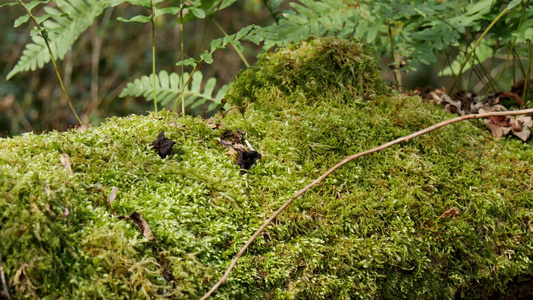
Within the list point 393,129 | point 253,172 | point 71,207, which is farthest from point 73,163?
point 393,129

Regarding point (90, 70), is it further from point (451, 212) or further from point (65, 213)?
point (451, 212)

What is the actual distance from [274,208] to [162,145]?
23.7 inches

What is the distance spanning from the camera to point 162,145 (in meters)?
1.90

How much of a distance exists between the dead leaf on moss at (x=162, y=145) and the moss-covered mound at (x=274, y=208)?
4cm

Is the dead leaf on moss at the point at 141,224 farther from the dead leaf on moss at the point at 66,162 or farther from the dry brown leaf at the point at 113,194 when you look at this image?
the dead leaf on moss at the point at 66,162

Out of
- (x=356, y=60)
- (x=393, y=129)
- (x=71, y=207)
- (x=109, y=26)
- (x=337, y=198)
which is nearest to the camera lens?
(x=71, y=207)

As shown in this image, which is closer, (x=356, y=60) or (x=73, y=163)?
(x=73, y=163)

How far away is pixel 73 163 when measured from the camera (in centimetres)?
168

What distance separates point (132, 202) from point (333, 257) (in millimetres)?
839

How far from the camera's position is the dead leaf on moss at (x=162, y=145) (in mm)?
1885

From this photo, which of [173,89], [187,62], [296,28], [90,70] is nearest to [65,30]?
[173,89]

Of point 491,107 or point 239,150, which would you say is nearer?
point 239,150

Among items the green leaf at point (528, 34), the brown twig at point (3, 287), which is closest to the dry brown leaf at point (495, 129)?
Answer: the green leaf at point (528, 34)

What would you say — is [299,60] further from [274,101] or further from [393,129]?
[393,129]
